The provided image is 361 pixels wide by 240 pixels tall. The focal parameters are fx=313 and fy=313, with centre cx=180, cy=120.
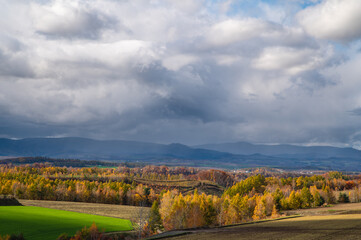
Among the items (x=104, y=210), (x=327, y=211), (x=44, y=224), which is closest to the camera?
(x=44, y=224)

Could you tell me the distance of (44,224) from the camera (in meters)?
82.4

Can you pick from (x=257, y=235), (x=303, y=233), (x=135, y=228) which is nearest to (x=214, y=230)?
(x=257, y=235)

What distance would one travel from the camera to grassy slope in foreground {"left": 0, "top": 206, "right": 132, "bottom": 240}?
72887mm

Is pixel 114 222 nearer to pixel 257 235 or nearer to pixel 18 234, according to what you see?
pixel 18 234

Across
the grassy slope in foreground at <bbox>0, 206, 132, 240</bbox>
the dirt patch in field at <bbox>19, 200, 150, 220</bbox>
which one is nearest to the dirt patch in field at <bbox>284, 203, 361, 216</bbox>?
the dirt patch in field at <bbox>19, 200, 150, 220</bbox>

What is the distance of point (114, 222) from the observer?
92625 mm

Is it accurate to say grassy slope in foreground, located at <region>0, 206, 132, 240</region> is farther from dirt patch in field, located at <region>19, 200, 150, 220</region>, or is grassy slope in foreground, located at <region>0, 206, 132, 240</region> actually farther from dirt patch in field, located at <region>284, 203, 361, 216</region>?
dirt patch in field, located at <region>284, 203, 361, 216</region>

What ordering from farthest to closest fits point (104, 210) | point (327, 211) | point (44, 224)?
point (104, 210) → point (327, 211) → point (44, 224)

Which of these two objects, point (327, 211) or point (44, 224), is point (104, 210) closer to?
point (44, 224)

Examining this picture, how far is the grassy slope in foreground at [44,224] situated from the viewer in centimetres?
7289

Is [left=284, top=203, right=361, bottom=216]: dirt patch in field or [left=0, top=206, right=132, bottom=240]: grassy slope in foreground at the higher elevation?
[left=284, top=203, right=361, bottom=216]: dirt patch in field

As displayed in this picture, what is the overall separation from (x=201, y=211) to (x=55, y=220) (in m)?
44.1

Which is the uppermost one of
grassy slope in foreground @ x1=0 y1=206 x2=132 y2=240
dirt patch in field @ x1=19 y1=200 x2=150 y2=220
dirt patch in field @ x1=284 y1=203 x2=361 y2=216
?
dirt patch in field @ x1=284 y1=203 x2=361 y2=216

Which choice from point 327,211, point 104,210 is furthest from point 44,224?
point 327,211
